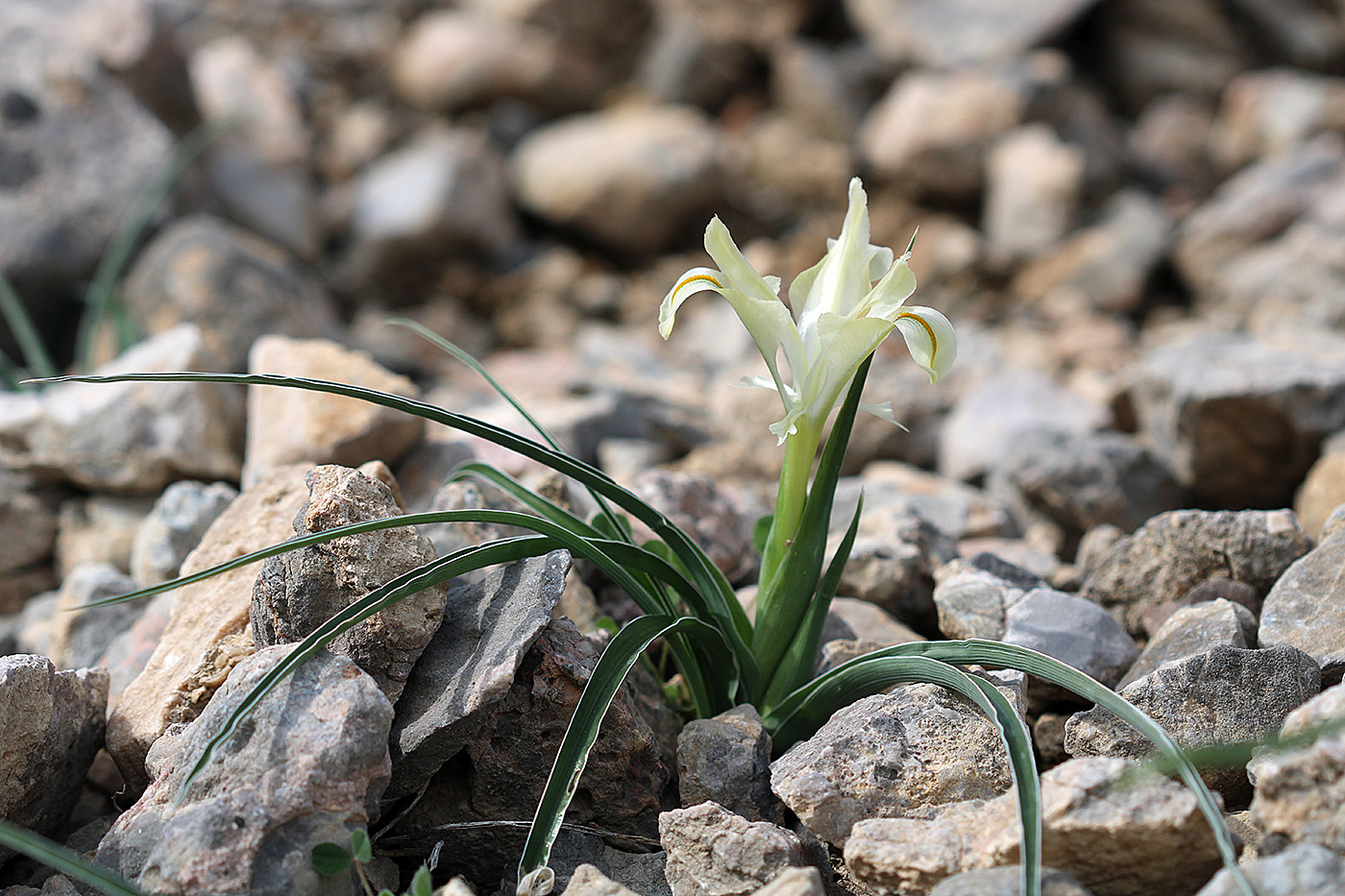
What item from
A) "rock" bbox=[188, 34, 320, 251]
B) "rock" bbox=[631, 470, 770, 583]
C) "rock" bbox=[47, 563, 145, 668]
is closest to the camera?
"rock" bbox=[47, 563, 145, 668]

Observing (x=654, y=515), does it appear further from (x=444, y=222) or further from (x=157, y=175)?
(x=444, y=222)

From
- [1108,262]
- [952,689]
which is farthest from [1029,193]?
[952,689]

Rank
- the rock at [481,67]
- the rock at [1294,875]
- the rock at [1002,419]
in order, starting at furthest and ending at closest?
1. the rock at [481,67]
2. the rock at [1002,419]
3. the rock at [1294,875]

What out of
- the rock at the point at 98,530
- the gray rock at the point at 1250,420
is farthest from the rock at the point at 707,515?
the gray rock at the point at 1250,420

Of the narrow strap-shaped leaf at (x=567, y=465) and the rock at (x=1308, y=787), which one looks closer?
the rock at (x=1308, y=787)

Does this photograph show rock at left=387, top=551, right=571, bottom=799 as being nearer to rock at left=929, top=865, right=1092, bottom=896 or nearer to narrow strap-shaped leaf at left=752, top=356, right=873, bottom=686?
narrow strap-shaped leaf at left=752, top=356, right=873, bottom=686

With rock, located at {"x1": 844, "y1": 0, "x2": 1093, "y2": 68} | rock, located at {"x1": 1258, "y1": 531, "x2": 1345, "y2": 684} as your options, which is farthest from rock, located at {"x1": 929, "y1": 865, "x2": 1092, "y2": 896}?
rock, located at {"x1": 844, "y1": 0, "x2": 1093, "y2": 68}

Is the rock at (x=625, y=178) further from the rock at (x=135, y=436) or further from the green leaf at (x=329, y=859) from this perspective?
the green leaf at (x=329, y=859)

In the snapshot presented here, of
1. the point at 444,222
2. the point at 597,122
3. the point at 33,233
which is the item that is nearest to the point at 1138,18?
the point at 597,122
